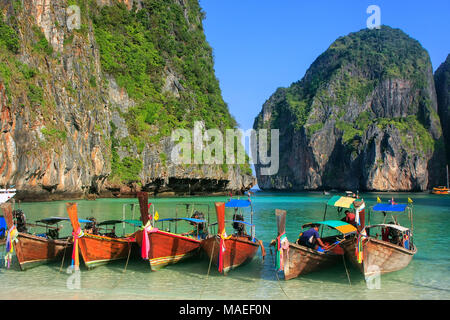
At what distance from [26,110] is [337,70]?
430 ft

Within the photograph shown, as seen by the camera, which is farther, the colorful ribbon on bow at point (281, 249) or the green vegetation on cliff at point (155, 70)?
the green vegetation on cliff at point (155, 70)

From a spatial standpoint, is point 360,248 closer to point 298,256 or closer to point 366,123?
point 298,256

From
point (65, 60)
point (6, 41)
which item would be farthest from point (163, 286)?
point (65, 60)

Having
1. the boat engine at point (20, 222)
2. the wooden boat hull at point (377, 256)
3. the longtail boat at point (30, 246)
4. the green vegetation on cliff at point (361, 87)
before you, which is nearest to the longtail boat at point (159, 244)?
the longtail boat at point (30, 246)

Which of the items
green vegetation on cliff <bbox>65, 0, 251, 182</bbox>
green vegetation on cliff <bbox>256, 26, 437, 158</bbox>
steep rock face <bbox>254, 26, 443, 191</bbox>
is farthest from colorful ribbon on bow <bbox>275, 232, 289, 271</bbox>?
green vegetation on cliff <bbox>256, 26, 437, 158</bbox>

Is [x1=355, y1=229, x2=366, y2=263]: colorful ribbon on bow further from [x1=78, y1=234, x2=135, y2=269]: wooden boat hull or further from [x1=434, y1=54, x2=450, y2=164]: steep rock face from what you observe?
[x1=434, y1=54, x2=450, y2=164]: steep rock face

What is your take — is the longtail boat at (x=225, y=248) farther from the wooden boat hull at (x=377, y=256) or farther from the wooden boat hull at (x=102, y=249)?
the wooden boat hull at (x=377, y=256)

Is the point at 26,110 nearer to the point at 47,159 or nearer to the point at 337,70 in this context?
the point at 47,159

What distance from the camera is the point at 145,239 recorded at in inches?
485

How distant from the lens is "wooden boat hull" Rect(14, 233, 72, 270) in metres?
12.9

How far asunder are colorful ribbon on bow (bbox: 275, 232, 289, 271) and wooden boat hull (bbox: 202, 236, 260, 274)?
5.96 ft

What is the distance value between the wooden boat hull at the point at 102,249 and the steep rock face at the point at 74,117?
22121 mm

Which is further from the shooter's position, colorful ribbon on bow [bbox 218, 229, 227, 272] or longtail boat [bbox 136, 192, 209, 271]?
longtail boat [bbox 136, 192, 209, 271]

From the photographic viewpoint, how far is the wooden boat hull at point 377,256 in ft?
38.2
